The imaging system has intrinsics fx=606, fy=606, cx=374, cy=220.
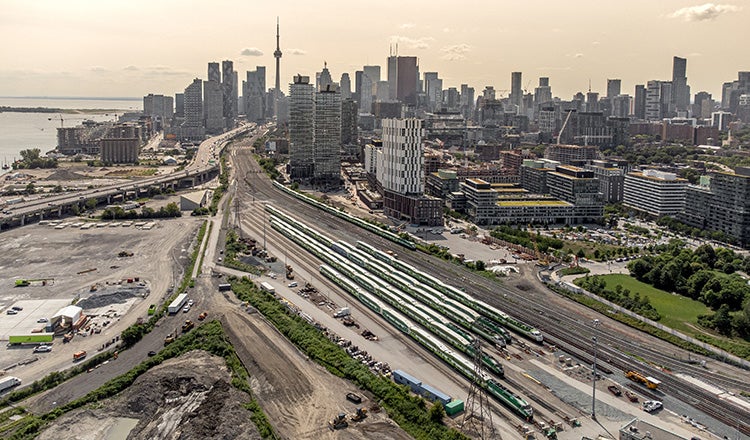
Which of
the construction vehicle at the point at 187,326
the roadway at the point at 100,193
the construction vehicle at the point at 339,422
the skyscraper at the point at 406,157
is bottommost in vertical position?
the construction vehicle at the point at 339,422

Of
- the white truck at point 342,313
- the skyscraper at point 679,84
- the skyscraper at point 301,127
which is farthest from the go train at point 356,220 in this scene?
the skyscraper at point 679,84

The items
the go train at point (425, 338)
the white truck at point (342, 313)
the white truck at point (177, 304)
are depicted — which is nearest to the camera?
the go train at point (425, 338)

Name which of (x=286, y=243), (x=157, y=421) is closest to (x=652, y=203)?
(x=286, y=243)

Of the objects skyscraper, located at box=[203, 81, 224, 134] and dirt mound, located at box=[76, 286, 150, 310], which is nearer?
dirt mound, located at box=[76, 286, 150, 310]

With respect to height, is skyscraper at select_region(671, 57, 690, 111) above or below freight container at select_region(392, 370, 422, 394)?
above

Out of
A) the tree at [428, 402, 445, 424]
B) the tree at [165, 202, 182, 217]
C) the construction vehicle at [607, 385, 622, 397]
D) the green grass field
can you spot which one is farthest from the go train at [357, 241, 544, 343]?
the tree at [165, 202, 182, 217]

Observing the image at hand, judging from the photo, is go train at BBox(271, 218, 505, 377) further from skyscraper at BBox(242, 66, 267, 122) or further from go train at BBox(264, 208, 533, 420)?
skyscraper at BBox(242, 66, 267, 122)

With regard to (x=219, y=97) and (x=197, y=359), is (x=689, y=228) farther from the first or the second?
(x=219, y=97)

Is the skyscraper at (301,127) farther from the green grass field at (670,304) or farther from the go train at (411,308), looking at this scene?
the green grass field at (670,304)
